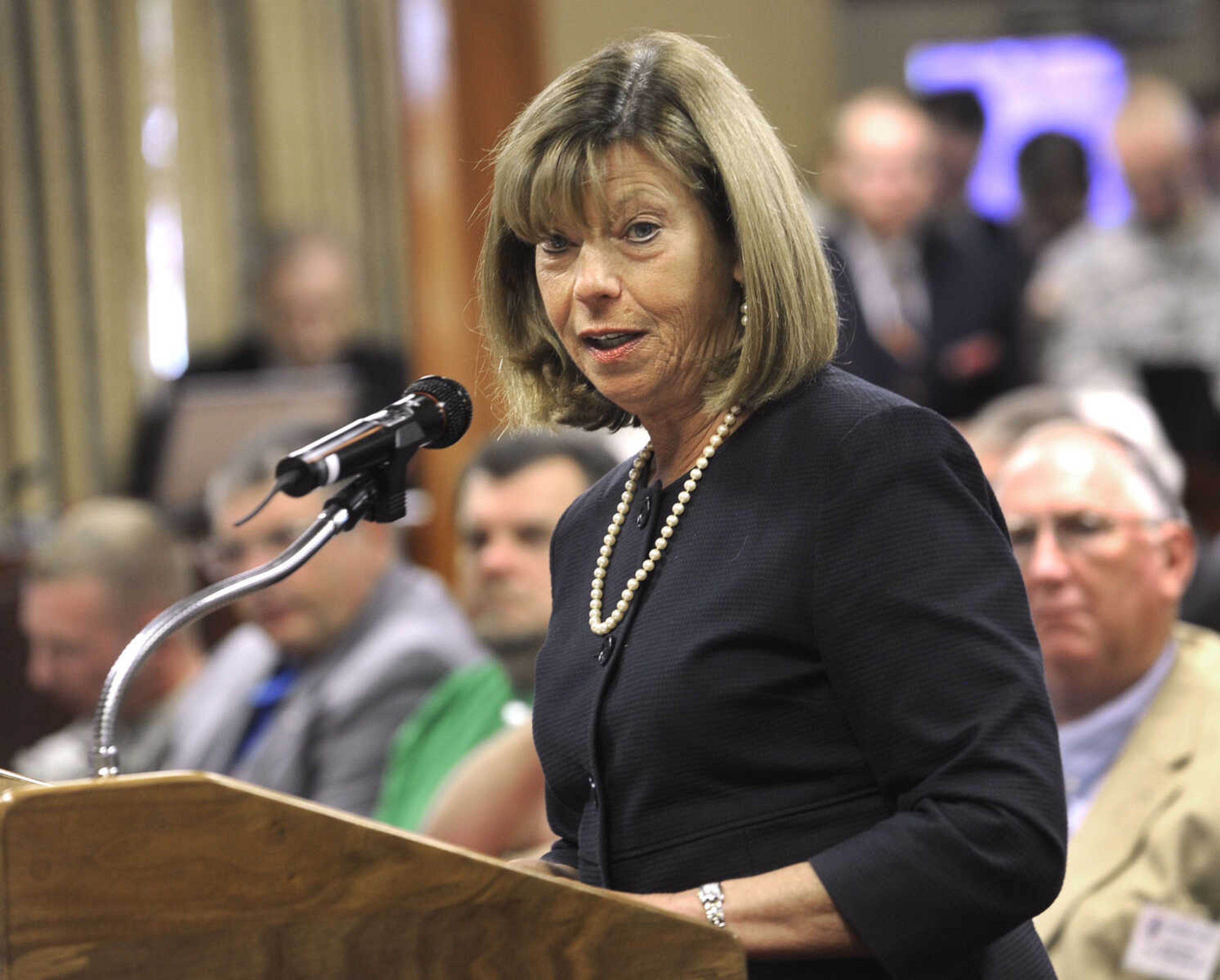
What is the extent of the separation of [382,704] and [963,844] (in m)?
2.32

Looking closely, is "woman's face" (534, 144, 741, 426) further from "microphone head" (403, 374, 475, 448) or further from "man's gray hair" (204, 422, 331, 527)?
"man's gray hair" (204, 422, 331, 527)

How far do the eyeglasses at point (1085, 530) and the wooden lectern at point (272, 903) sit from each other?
1.56m

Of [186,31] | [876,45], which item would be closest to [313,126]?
[186,31]

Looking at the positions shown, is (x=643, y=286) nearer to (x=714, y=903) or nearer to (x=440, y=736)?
(x=714, y=903)

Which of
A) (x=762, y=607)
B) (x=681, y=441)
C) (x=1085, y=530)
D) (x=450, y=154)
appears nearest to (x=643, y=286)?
(x=681, y=441)

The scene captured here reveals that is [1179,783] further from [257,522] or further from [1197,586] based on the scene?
[257,522]

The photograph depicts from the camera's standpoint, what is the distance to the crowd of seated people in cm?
264

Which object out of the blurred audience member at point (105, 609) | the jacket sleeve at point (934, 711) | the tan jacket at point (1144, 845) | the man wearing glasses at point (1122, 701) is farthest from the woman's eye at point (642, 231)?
the blurred audience member at point (105, 609)

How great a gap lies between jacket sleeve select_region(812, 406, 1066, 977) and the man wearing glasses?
105cm

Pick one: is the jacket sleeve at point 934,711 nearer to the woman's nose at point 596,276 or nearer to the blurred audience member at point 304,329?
the woman's nose at point 596,276

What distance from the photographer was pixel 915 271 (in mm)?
5820

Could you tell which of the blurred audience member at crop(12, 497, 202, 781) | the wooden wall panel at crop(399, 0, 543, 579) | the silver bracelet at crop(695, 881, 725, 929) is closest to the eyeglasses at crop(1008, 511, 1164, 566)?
the silver bracelet at crop(695, 881, 725, 929)

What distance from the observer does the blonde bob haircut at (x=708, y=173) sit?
4.69 feet

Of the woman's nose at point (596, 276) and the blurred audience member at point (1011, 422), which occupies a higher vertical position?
the woman's nose at point (596, 276)
